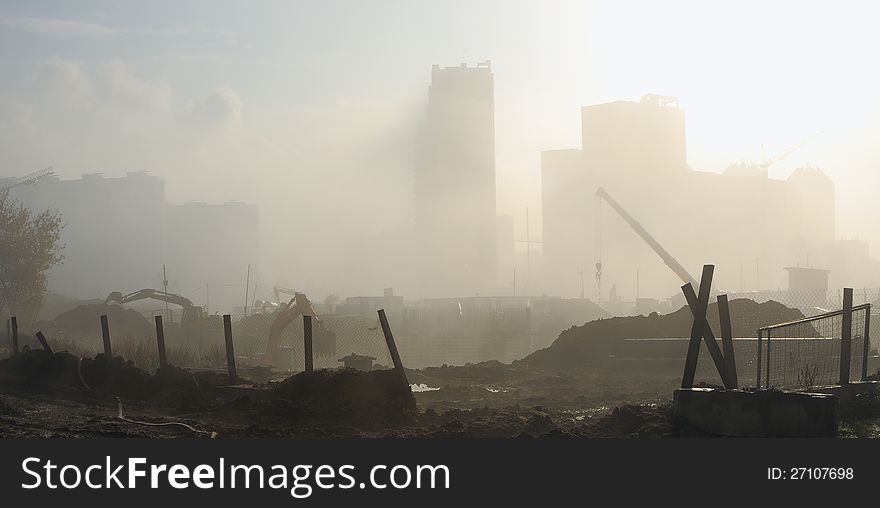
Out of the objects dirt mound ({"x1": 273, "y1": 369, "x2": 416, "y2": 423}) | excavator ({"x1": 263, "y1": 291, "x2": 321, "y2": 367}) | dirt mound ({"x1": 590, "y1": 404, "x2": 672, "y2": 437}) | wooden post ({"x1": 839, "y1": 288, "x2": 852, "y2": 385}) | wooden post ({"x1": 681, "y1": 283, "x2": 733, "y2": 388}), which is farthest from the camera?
excavator ({"x1": 263, "y1": 291, "x2": 321, "y2": 367})

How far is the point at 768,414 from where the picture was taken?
496 inches

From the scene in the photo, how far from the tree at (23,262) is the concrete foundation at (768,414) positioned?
2000 inches

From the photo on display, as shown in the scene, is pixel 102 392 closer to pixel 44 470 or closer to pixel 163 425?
pixel 163 425

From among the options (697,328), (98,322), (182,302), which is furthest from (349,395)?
(98,322)

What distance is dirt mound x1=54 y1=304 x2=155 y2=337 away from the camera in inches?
2350

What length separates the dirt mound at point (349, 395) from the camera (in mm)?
17391

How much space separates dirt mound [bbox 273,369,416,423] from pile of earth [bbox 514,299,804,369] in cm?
1915

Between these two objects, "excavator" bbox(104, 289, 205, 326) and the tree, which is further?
the tree

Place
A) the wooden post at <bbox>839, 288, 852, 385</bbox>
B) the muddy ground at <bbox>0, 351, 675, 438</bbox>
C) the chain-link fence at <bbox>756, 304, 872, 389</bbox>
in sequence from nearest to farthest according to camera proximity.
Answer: the muddy ground at <bbox>0, 351, 675, 438</bbox>
the wooden post at <bbox>839, 288, 852, 385</bbox>
the chain-link fence at <bbox>756, 304, 872, 389</bbox>

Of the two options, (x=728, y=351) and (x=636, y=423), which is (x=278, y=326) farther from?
(x=728, y=351)

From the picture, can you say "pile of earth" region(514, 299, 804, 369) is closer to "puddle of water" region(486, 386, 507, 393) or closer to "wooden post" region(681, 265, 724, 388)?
"puddle of water" region(486, 386, 507, 393)

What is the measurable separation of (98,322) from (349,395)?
4748cm

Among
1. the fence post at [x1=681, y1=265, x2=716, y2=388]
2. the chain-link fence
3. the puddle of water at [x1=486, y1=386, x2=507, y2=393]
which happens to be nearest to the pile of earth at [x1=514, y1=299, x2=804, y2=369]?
the puddle of water at [x1=486, y1=386, x2=507, y2=393]

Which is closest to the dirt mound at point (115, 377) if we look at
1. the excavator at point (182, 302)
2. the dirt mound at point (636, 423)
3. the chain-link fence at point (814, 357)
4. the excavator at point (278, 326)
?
the dirt mound at point (636, 423)
